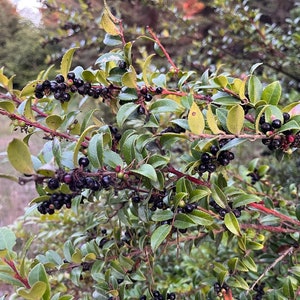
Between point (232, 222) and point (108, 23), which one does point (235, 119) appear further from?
point (108, 23)

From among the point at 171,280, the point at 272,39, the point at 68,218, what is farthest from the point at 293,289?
the point at 272,39

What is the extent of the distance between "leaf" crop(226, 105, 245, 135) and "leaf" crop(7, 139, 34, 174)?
12.9 inches

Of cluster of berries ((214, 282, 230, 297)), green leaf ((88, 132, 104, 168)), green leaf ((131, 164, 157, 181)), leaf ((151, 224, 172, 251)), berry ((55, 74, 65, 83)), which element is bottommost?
cluster of berries ((214, 282, 230, 297))

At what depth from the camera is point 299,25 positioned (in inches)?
77.9

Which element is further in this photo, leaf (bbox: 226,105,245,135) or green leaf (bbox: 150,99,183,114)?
green leaf (bbox: 150,99,183,114)

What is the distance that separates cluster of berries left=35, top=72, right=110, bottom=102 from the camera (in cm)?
65

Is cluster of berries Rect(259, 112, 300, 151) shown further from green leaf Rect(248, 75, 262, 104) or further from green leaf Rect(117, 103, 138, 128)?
green leaf Rect(117, 103, 138, 128)

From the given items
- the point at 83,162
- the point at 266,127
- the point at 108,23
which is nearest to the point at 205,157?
the point at 266,127

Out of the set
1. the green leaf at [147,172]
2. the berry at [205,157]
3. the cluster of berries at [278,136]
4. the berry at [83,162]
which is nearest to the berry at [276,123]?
the cluster of berries at [278,136]

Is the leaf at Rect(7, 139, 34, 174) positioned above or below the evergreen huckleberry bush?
above

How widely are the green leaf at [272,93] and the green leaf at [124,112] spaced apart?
0.26 m

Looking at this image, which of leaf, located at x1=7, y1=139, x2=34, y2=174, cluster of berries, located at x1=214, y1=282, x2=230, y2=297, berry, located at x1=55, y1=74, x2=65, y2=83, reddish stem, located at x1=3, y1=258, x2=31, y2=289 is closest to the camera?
leaf, located at x1=7, y1=139, x2=34, y2=174

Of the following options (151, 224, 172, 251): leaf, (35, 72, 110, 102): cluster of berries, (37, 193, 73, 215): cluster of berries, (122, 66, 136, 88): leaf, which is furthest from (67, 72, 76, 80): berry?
(151, 224, 172, 251): leaf

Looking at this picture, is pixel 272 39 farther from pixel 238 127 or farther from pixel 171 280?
pixel 238 127
